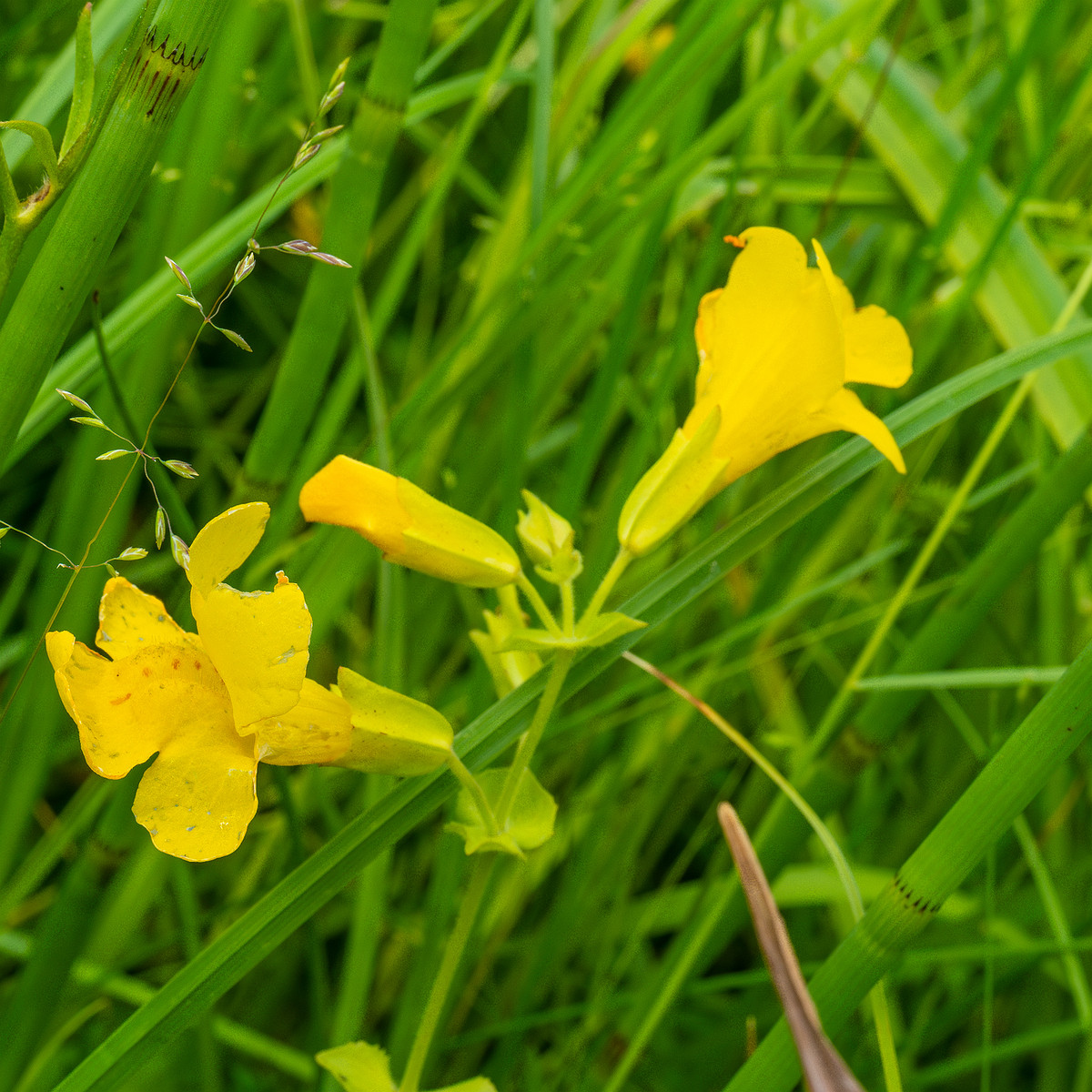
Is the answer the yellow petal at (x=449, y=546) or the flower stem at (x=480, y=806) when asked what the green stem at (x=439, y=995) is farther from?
the yellow petal at (x=449, y=546)

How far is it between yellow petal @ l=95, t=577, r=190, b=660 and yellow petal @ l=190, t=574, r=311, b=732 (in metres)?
0.05

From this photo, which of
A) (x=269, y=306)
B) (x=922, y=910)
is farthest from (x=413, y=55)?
(x=269, y=306)

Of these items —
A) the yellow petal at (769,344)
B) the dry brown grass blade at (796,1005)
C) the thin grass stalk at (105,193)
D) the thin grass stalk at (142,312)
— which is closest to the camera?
the dry brown grass blade at (796,1005)

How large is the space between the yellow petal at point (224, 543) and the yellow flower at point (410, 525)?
7 centimetres

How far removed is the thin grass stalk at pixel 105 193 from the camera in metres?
0.40

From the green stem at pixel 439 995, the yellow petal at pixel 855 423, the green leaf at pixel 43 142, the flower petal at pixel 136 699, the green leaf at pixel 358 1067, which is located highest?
the green leaf at pixel 43 142

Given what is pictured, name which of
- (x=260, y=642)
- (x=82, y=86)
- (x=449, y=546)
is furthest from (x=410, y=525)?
(x=82, y=86)

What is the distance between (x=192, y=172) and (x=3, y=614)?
408mm

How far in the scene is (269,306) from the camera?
1.30 meters

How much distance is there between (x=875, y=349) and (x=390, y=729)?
36cm

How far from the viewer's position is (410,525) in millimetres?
474

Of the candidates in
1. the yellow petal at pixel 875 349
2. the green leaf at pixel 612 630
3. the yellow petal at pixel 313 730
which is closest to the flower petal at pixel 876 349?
the yellow petal at pixel 875 349

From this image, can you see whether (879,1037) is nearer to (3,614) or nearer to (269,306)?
(3,614)

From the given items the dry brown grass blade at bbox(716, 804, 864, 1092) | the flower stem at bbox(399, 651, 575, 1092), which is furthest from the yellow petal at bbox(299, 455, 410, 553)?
the dry brown grass blade at bbox(716, 804, 864, 1092)
